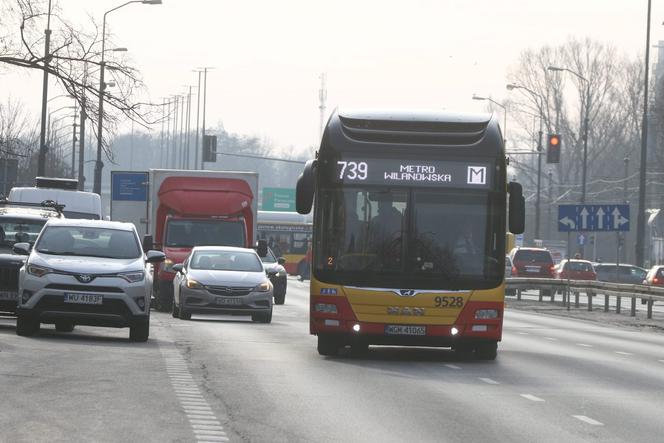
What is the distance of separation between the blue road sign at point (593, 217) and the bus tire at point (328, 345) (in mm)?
21010

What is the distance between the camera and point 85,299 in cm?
2069

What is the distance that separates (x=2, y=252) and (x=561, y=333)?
10.9 metres

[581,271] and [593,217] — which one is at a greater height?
[593,217]

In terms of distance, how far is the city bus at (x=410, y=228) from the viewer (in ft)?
63.5

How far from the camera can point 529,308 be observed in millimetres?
45312

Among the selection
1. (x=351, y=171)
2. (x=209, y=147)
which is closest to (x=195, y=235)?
(x=351, y=171)

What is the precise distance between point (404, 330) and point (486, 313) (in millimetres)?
984

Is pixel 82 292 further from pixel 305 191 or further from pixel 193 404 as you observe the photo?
pixel 193 404

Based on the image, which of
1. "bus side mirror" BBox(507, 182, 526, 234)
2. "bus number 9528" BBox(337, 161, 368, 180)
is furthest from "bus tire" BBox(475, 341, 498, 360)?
"bus number 9528" BBox(337, 161, 368, 180)

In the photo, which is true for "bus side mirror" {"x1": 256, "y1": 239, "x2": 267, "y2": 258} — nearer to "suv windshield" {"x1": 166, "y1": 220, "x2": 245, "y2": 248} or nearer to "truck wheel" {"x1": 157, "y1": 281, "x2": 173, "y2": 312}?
"suv windshield" {"x1": 166, "y1": 220, "x2": 245, "y2": 248}

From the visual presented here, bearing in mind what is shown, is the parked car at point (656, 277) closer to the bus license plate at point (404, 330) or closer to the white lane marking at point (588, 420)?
the bus license plate at point (404, 330)

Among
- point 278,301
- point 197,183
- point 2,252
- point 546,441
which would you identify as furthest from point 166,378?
point 278,301

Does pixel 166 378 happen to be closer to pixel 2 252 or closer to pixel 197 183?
pixel 2 252

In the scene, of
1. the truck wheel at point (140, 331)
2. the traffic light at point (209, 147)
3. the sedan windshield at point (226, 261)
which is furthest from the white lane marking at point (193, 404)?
the traffic light at point (209, 147)
